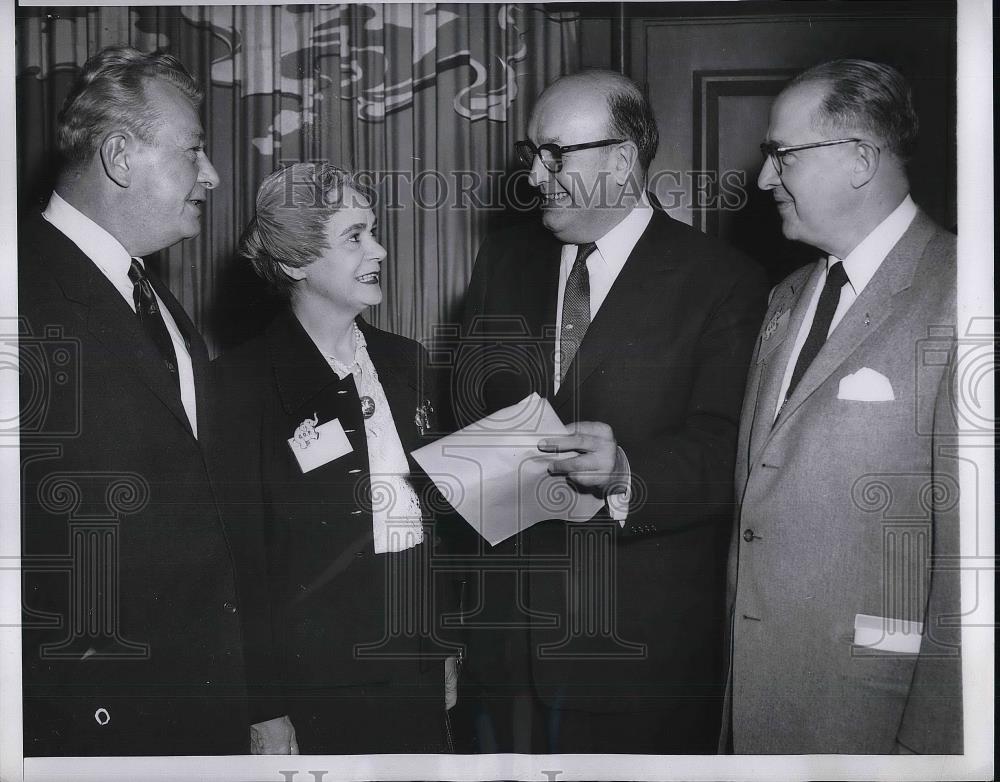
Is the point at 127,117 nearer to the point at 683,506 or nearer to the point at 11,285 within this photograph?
the point at 11,285

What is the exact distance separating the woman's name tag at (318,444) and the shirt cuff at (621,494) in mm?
522

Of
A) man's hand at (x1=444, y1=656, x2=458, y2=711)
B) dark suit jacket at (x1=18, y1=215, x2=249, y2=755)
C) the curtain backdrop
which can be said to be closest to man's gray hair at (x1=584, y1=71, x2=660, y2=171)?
the curtain backdrop

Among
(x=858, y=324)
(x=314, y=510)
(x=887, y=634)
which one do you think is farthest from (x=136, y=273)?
(x=887, y=634)

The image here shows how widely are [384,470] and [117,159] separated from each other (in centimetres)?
80

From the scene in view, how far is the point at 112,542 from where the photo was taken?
71.4 inches

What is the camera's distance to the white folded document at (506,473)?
69.0 inches

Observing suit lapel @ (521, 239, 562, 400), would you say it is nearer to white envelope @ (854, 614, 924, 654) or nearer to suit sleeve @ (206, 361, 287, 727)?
suit sleeve @ (206, 361, 287, 727)

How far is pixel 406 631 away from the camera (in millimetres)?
1803

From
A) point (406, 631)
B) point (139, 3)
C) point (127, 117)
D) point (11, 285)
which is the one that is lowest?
point (406, 631)

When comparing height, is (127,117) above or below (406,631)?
above

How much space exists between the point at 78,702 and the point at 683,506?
4.24ft

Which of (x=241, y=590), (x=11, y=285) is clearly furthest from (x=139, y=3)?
(x=241, y=590)

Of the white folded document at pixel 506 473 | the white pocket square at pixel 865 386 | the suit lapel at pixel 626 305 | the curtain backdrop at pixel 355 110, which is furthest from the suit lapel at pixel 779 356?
the curtain backdrop at pixel 355 110

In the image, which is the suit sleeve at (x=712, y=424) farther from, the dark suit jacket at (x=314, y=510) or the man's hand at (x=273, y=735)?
the man's hand at (x=273, y=735)
